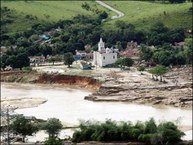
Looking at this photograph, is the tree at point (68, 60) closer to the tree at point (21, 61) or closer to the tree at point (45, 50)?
the tree at point (21, 61)

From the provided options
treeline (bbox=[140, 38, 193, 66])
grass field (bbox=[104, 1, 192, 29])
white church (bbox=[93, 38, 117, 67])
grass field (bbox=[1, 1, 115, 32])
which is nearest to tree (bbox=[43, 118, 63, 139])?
white church (bbox=[93, 38, 117, 67])

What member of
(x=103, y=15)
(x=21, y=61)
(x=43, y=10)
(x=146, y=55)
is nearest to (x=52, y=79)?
(x=21, y=61)

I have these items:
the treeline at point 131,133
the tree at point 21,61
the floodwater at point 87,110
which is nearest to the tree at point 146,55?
the tree at point 21,61

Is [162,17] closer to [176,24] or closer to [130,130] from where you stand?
[176,24]

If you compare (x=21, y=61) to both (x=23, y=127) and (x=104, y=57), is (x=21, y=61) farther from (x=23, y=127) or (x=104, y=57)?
(x=23, y=127)

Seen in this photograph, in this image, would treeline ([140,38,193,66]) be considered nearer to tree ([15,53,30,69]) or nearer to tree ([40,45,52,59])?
tree ([40,45,52,59])

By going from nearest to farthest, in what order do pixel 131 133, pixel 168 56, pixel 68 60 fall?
1. pixel 131 133
2. pixel 168 56
3. pixel 68 60

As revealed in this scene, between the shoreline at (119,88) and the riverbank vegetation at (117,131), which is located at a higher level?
the shoreline at (119,88)

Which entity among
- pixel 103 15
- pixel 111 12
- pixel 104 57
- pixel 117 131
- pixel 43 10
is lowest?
pixel 117 131
